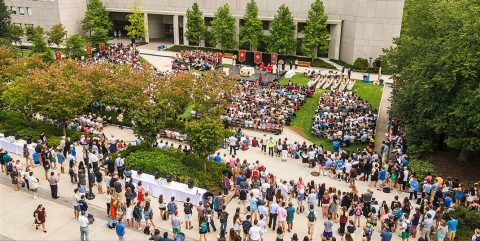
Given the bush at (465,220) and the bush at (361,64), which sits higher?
the bush at (361,64)

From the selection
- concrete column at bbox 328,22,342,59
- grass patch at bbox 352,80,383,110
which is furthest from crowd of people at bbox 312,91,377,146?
concrete column at bbox 328,22,342,59

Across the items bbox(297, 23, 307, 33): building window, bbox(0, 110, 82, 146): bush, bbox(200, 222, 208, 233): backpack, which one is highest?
bbox(297, 23, 307, 33): building window

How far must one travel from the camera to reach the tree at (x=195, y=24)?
6106 centimetres

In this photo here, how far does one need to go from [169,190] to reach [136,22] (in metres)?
49.3

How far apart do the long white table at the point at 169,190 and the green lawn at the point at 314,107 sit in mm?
12295

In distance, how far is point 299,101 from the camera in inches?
1510

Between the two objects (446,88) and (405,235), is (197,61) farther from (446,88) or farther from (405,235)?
(405,235)

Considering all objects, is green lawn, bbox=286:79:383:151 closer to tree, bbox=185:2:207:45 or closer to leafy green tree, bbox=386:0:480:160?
leafy green tree, bbox=386:0:480:160

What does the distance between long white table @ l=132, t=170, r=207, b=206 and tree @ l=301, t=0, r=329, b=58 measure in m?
37.3

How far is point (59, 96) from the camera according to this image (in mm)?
27750

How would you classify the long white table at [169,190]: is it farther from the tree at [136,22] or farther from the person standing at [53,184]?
the tree at [136,22]

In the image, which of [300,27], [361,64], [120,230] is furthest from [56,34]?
[120,230]

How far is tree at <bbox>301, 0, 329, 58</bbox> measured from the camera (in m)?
54.2

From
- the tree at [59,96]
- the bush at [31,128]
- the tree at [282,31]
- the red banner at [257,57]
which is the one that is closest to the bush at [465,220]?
the bush at [31,128]
